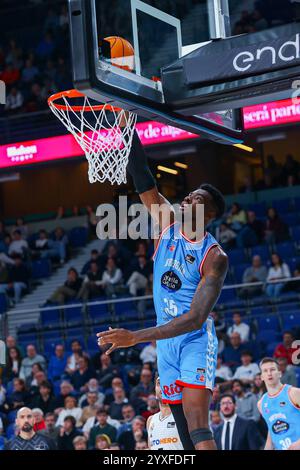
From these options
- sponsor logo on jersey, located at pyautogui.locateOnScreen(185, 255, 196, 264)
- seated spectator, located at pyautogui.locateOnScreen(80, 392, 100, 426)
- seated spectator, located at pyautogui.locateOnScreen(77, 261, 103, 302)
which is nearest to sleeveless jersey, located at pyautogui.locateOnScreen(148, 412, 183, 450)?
sponsor logo on jersey, located at pyautogui.locateOnScreen(185, 255, 196, 264)

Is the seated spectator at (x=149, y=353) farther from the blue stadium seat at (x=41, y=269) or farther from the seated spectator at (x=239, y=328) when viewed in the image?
the blue stadium seat at (x=41, y=269)

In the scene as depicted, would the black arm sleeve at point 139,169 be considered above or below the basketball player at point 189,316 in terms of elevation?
above

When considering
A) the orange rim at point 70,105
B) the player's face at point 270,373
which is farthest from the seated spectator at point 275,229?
the orange rim at point 70,105

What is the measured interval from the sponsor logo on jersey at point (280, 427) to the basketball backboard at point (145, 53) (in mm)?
2812

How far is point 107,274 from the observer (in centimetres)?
1530

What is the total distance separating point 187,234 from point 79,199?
16.4 metres

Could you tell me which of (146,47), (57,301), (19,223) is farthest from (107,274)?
(146,47)

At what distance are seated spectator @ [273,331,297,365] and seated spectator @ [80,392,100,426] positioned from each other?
2455 millimetres

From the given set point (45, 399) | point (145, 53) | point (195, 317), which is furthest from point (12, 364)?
point (195, 317)

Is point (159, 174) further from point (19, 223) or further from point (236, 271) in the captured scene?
point (236, 271)

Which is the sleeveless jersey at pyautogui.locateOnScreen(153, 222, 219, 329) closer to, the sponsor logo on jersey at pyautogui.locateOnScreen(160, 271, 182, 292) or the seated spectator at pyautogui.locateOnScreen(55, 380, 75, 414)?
the sponsor logo on jersey at pyautogui.locateOnScreen(160, 271, 182, 292)

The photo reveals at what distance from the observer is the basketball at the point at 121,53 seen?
18.0ft

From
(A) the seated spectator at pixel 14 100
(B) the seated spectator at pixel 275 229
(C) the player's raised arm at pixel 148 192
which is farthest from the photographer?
(A) the seated spectator at pixel 14 100

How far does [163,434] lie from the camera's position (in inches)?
284
